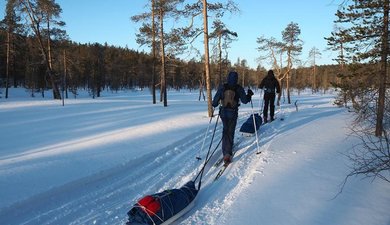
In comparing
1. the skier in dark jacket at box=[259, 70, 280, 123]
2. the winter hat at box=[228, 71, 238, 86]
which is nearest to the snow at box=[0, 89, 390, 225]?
the skier in dark jacket at box=[259, 70, 280, 123]

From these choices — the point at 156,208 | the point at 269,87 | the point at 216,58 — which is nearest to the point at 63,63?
the point at 216,58

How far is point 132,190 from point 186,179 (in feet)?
4.12

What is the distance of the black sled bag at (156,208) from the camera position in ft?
15.6

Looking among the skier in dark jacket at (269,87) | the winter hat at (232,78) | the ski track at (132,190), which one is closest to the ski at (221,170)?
the ski track at (132,190)

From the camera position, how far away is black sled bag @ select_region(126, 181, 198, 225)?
4.74 meters

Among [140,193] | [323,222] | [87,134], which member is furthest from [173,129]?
[323,222]

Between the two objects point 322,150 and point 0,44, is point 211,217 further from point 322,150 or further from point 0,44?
point 0,44

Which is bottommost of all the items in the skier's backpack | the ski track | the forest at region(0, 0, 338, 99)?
the ski track

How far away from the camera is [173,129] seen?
14633 millimetres

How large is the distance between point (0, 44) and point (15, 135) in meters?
37.4

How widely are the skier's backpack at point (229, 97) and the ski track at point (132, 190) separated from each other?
4.73 feet

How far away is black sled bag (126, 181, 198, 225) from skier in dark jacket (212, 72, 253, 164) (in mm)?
3371

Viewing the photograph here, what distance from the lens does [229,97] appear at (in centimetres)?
861

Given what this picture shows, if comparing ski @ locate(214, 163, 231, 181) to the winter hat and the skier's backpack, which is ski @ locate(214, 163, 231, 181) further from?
the winter hat
